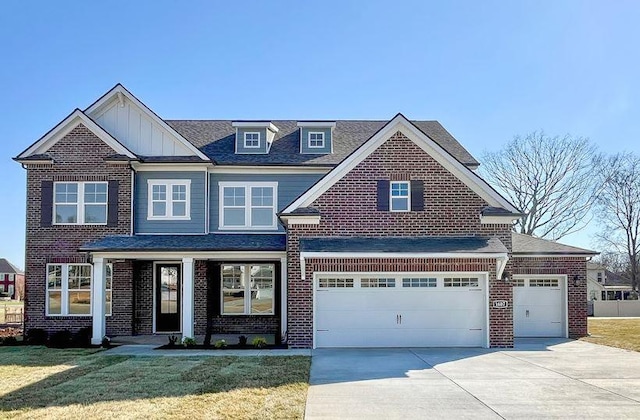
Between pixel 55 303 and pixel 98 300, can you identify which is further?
pixel 55 303

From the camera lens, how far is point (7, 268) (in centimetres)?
9144

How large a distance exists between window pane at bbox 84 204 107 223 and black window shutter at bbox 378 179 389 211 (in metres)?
9.46

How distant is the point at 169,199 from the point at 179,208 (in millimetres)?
469

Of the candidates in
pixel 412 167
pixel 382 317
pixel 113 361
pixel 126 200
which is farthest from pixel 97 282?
pixel 412 167

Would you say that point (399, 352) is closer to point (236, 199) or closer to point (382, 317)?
point (382, 317)

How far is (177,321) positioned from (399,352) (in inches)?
355

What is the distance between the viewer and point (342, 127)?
24.5 metres

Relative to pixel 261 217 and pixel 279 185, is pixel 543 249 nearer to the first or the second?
pixel 279 185

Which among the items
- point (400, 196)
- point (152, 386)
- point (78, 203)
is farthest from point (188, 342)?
point (400, 196)

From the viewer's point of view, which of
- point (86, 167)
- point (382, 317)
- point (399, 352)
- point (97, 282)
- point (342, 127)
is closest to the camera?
point (399, 352)

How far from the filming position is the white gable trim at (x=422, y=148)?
17.2 meters

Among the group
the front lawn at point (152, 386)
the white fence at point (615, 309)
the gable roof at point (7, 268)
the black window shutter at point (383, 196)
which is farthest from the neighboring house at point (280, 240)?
the gable roof at point (7, 268)

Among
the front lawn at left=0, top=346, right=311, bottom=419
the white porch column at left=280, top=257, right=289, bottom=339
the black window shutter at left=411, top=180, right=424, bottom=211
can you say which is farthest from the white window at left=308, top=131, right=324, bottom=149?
the front lawn at left=0, top=346, right=311, bottom=419

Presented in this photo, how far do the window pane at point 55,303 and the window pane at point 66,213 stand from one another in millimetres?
2500
